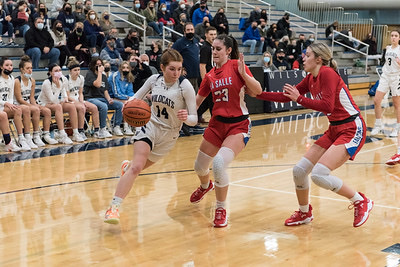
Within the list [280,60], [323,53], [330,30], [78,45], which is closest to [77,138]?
[78,45]

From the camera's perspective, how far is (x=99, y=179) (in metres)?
7.89

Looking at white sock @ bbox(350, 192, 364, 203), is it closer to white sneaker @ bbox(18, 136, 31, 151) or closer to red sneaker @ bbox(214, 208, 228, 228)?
red sneaker @ bbox(214, 208, 228, 228)

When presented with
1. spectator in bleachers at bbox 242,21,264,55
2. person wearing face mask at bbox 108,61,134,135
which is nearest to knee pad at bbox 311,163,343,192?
person wearing face mask at bbox 108,61,134,135

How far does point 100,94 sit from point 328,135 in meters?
6.38

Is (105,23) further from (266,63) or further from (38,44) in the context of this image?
(266,63)

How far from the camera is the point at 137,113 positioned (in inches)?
232

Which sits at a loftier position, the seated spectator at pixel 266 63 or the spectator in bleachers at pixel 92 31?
the spectator in bleachers at pixel 92 31

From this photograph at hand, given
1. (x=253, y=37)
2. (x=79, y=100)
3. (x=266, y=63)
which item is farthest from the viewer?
(x=253, y=37)

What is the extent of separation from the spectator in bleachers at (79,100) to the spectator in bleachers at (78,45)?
2835mm

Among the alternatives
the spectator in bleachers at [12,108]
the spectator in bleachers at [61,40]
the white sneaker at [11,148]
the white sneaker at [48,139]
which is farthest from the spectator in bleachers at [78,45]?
the white sneaker at [11,148]

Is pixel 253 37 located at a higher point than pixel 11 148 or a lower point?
higher

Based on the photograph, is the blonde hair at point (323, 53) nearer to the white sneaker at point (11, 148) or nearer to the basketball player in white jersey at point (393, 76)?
the basketball player in white jersey at point (393, 76)

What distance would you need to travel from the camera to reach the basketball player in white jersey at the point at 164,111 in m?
5.93

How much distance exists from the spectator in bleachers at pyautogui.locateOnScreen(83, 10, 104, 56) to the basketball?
8.82 metres
